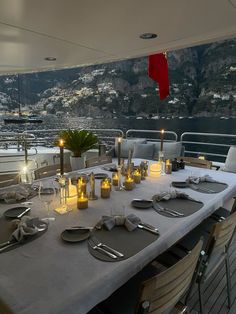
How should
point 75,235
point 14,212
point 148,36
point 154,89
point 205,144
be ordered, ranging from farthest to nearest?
point 154,89 < point 205,144 < point 148,36 < point 14,212 < point 75,235

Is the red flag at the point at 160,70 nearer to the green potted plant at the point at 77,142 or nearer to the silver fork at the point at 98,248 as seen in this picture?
the green potted plant at the point at 77,142

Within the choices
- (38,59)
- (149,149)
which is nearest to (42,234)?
(38,59)

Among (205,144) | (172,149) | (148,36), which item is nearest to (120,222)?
(148,36)

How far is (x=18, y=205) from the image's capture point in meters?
1.69

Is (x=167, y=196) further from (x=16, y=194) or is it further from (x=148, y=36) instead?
(x=148, y=36)

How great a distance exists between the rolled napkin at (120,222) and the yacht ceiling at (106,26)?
1.42 m

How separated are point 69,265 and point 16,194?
3.02 ft

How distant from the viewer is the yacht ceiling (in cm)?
179

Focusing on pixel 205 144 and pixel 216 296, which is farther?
pixel 205 144

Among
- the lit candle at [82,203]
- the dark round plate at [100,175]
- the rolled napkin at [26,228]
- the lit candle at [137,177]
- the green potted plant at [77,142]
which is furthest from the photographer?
the green potted plant at [77,142]

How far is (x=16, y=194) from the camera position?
1.79m

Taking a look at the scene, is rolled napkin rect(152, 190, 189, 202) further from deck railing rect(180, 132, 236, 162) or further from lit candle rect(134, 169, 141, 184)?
deck railing rect(180, 132, 236, 162)

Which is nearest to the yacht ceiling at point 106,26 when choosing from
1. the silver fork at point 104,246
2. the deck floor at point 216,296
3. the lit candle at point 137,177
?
the lit candle at point 137,177

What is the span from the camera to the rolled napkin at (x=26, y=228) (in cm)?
122
